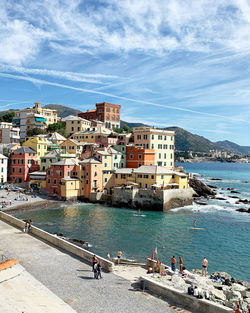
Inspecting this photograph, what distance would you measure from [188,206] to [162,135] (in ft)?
80.8

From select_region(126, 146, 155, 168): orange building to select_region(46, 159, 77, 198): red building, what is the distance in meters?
15.4

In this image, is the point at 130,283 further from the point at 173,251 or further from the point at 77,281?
the point at 173,251

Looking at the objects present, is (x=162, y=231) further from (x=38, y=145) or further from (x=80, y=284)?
(x=38, y=145)

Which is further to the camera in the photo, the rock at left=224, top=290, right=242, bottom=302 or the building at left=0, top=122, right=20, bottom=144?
the building at left=0, top=122, right=20, bottom=144

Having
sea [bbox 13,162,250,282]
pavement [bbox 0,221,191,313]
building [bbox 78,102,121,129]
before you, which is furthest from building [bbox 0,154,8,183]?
pavement [bbox 0,221,191,313]

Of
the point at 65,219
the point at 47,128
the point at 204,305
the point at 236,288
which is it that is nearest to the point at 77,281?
the point at 204,305

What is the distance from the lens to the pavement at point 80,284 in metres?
14.3

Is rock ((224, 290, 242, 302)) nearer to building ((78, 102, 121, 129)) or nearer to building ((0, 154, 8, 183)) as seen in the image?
building ((0, 154, 8, 183))

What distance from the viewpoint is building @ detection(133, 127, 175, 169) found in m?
76.4

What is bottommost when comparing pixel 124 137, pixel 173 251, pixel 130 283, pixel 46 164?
pixel 173 251

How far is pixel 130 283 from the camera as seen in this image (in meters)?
17.4

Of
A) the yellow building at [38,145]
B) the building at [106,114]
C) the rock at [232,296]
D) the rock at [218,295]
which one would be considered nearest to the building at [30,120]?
the building at [106,114]

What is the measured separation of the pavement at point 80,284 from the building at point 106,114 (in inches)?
3771

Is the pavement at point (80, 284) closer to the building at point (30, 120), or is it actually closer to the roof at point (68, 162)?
the roof at point (68, 162)
